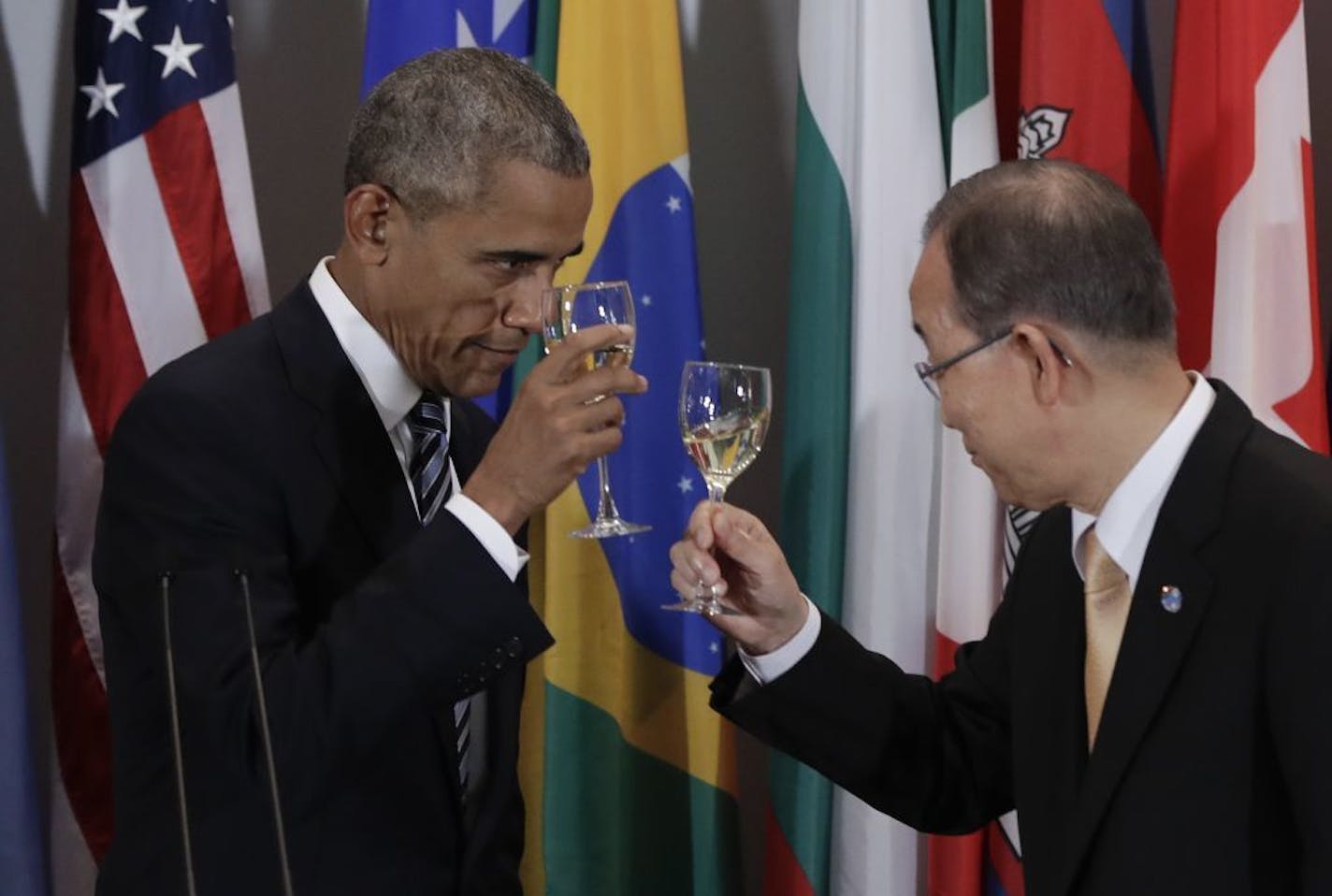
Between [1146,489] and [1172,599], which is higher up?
[1146,489]

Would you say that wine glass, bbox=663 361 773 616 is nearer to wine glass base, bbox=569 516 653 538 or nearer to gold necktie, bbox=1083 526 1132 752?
wine glass base, bbox=569 516 653 538

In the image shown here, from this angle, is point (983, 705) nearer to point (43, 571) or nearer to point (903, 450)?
point (903, 450)

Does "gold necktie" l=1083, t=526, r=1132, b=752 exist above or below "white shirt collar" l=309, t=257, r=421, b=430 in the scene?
below

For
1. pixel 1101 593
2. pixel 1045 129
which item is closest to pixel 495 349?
pixel 1101 593

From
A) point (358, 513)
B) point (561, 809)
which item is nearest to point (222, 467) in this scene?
point (358, 513)

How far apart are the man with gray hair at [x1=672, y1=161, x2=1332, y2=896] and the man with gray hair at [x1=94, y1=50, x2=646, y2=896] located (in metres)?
0.34

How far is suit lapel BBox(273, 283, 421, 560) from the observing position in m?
1.90

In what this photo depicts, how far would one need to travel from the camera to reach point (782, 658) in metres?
2.11

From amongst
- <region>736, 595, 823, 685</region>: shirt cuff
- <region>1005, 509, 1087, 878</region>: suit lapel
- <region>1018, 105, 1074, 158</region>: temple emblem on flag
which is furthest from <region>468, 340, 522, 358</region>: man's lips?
<region>1018, 105, 1074, 158</region>: temple emblem on flag

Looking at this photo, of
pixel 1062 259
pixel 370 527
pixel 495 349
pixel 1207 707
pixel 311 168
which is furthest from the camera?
pixel 311 168

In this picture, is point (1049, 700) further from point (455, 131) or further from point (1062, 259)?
point (455, 131)

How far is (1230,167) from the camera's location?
284 centimetres

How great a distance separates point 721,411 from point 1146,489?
506mm

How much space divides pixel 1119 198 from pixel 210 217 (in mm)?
1727
